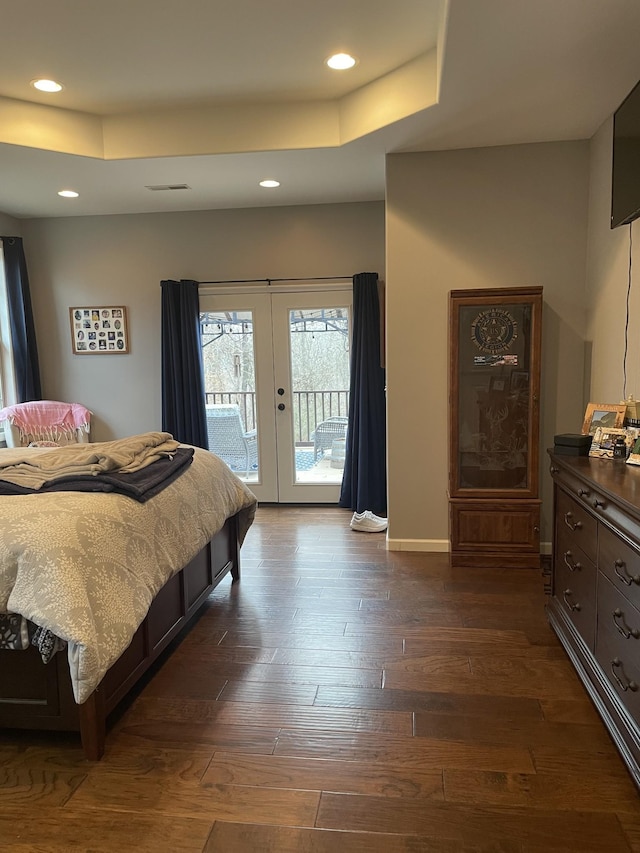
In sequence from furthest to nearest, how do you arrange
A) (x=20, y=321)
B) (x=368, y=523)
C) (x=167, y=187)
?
1. (x=20, y=321)
2. (x=368, y=523)
3. (x=167, y=187)

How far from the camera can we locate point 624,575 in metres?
1.87

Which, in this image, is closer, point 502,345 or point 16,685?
point 16,685

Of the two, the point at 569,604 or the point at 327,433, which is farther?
the point at 327,433

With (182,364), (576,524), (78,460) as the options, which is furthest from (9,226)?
(576,524)

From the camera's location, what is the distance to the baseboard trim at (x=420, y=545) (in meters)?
3.97

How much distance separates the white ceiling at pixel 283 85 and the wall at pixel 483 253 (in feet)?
0.54

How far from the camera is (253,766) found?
1.94m

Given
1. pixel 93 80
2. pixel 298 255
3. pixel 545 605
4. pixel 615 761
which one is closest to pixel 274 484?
pixel 298 255

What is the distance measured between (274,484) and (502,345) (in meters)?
2.54

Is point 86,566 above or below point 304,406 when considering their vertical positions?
below

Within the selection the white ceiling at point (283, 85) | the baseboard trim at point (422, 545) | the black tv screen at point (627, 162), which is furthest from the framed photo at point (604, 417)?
the white ceiling at point (283, 85)

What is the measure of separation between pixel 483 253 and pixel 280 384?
2.18 meters

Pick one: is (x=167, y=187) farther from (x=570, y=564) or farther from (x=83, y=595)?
(x=570, y=564)

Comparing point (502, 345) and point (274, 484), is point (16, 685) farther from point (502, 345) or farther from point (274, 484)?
point (274, 484)
